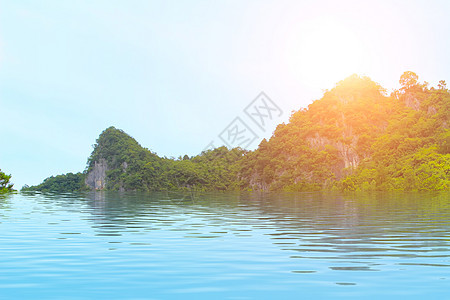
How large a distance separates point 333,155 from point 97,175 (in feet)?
178

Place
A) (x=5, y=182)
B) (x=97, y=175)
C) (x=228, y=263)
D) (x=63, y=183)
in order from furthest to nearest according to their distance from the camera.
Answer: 1. (x=97, y=175)
2. (x=63, y=183)
3. (x=5, y=182)
4. (x=228, y=263)

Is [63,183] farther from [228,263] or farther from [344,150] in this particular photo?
[228,263]

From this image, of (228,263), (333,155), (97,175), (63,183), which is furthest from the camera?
(97,175)

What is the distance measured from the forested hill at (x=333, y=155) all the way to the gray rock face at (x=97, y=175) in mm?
235

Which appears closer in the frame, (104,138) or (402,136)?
(402,136)

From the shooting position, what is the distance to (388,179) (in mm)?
63531

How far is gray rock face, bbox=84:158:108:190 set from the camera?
329 ft

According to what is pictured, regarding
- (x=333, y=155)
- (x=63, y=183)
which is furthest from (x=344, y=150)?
(x=63, y=183)

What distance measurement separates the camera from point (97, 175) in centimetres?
10181

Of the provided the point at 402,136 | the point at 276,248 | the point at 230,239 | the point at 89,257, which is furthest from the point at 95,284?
the point at 402,136

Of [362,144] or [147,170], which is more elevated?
[362,144]

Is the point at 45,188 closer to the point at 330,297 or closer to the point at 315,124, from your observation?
the point at 315,124

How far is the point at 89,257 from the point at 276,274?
3.98 meters

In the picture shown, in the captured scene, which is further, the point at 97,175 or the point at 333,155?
the point at 97,175
